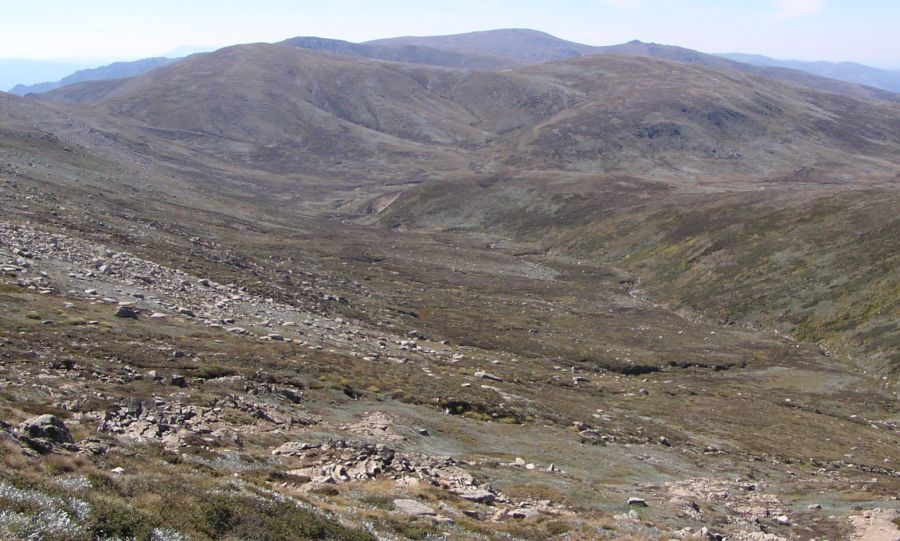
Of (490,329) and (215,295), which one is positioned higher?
(215,295)

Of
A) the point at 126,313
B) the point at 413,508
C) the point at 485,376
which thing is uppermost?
the point at 126,313

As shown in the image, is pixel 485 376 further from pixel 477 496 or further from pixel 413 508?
pixel 413 508

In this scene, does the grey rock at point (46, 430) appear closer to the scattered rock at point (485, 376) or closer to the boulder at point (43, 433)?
the boulder at point (43, 433)

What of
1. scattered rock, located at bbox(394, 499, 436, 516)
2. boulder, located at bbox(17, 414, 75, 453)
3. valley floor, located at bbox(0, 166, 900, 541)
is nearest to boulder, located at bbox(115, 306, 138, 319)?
valley floor, located at bbox(0, 166, 900, 541)

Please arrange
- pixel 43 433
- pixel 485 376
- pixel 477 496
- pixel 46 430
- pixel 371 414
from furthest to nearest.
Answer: pixel 485 376 < pixel 371 414 < pixel 477 496 < pixel 46 430 < pixel 43 433

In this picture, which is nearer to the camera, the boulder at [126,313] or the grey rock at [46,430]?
the grey rock at [46,430]

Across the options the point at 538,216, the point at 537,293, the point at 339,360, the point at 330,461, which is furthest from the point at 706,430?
the point at 538,216

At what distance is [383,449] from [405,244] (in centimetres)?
9834

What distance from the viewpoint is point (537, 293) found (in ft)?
308

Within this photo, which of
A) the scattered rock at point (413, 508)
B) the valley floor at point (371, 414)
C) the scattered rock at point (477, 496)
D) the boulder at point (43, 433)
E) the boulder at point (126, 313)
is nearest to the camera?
the boulder at point (43, 433)

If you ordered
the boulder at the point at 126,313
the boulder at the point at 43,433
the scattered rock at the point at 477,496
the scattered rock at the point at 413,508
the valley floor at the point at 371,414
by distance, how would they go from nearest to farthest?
the boulder at the point at 43,433, the valley floor at the point at 371,414, the scattered rock at the point at 413,508, the scattered rock at the point at 477,496, the boulder at the point at 126,313

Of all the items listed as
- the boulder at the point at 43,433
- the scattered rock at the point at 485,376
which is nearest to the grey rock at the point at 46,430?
the boulder at the point at 43,433

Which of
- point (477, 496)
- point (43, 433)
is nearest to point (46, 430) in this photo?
point (43, 433)

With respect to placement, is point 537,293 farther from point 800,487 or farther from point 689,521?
point 689,521
